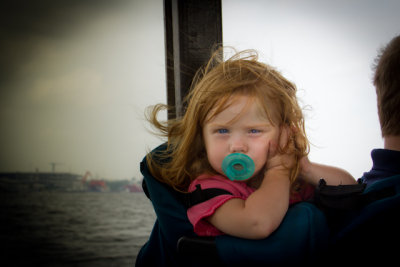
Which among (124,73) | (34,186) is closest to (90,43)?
(124,73)

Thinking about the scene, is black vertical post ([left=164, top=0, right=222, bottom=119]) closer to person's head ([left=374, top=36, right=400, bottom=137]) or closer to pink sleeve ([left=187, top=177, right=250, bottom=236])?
pink sleeve ([left=187, top=177, right=250, bottom=236])

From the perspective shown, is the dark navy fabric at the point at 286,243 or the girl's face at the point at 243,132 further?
the girl's face at the point at 243,132

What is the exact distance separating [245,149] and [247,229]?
233 mm

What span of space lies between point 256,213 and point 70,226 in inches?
825

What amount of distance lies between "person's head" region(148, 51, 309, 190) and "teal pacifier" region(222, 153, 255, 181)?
0.11ft

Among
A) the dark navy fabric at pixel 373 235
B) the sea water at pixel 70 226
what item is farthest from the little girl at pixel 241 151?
the sea water at pixel 70 226

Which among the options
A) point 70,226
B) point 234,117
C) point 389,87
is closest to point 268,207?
point 234,117

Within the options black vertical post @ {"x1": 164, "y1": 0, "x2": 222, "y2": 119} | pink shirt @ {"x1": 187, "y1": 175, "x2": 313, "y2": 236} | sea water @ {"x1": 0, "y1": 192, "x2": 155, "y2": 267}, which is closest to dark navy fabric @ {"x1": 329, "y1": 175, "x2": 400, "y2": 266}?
pink shirt @ {"x1": 187, "y1": 175, "x2": 313, "y2": 236}

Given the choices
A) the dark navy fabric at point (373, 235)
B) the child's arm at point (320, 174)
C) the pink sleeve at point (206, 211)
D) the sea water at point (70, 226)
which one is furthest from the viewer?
the sea water at point (70, 226)

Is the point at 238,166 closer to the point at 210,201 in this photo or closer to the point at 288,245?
the point at 210,201

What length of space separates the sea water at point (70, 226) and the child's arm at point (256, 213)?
16.4ft

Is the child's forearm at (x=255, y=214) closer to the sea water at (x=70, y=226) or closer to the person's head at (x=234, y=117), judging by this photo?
the person's head at (x=234, y=117)

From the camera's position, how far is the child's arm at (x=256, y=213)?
68 centimetres

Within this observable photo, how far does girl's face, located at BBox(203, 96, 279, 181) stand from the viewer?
2.72ft
